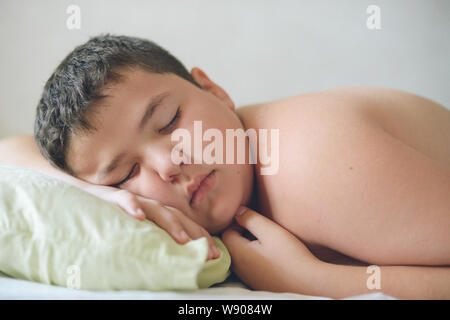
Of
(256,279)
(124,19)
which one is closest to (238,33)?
(124,19)

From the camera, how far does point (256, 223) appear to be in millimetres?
684

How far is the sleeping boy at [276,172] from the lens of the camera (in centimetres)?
56

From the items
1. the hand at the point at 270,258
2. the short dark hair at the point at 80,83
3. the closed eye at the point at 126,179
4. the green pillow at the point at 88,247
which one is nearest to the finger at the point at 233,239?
the hand at the point at 270,258

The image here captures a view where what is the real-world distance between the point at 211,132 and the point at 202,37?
900 millimetres

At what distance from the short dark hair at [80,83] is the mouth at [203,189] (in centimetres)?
23

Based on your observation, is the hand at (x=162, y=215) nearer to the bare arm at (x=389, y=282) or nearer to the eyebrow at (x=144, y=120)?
the eyebrow at (x=144, y=120)

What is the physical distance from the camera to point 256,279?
2.03 feet

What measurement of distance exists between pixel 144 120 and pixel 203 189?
168 mm

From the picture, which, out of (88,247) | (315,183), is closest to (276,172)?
(315,183)

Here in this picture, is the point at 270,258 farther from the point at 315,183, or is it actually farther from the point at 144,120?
the point at 144,120

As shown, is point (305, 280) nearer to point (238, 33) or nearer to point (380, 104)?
point (380, 104)

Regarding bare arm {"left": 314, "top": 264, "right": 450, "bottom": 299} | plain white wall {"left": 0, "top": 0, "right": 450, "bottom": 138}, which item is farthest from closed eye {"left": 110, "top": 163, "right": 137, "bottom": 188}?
plain white wall {"left": 0, "top": 0, "right": 450, "bottom": 138}

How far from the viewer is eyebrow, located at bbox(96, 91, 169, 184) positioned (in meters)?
0.66

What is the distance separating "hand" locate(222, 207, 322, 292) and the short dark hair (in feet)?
1.17
